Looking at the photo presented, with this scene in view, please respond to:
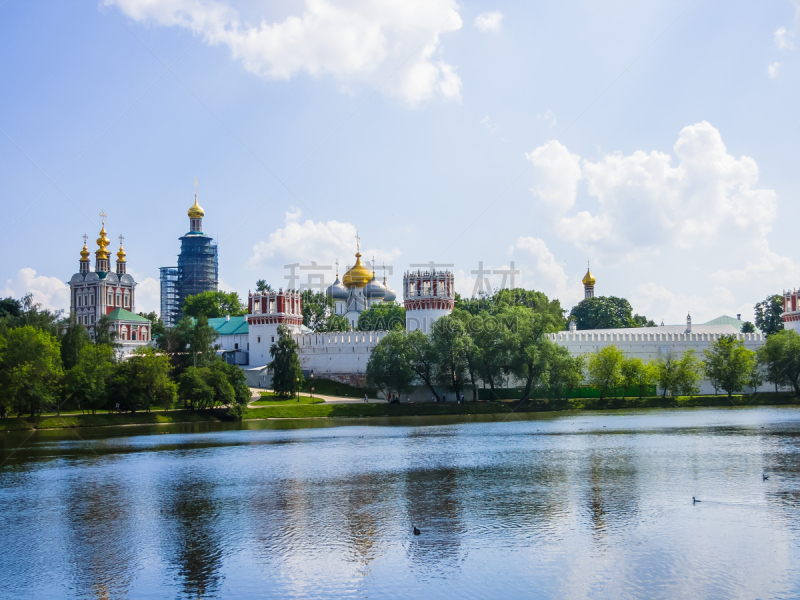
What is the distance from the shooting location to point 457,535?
13812 millimetres

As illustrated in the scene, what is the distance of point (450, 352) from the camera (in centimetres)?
4588

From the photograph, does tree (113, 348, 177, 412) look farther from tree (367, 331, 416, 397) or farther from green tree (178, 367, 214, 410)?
tree (367, 331, 416, 397)

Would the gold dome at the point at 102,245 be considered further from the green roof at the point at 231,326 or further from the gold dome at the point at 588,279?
the gold dome at the point at 588,279

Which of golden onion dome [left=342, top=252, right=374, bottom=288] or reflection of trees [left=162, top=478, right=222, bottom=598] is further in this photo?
golden onion dome [left=342, top=252, right=374, bottom=288]

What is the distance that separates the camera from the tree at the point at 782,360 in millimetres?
48250

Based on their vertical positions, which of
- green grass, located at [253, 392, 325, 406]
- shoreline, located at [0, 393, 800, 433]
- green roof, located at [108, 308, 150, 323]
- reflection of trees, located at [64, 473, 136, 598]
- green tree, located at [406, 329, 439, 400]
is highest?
green roof, located at [108, 308, 150, 323]

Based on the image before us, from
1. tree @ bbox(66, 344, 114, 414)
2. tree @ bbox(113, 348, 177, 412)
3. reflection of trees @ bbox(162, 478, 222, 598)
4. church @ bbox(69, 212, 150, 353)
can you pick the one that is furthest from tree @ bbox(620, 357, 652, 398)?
church @ bbox(69, 212, 150, 353)

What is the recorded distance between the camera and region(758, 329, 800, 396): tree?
48.2 metres

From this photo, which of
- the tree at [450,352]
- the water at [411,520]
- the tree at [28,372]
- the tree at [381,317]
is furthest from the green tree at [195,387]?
the tree at [381,317]

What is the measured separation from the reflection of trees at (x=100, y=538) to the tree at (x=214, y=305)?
64.1 metres

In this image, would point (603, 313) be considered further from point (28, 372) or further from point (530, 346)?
point (28, 372)

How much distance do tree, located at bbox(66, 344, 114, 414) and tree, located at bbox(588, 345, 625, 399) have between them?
87.7 feet

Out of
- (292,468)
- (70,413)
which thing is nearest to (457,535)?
(292,468)

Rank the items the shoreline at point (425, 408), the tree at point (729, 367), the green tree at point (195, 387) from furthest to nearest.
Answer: the tree at point (729, 367) → the shoreline at point (425, 408) → the green tree at point (195, 387)
